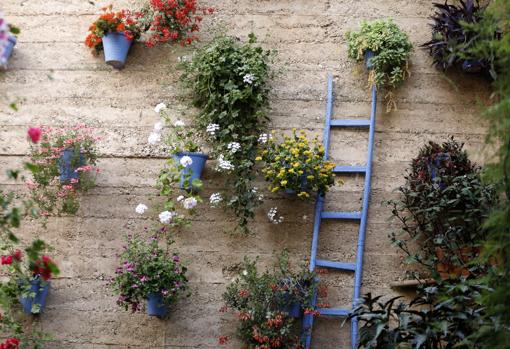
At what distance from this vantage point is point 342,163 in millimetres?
5285

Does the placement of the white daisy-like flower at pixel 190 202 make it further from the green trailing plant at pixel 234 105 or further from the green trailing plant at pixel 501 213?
the green trailing plant at pixel 501 213

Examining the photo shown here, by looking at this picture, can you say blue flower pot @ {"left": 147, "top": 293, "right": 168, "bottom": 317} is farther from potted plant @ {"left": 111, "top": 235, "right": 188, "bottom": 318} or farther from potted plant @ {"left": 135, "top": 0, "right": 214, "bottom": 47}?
potted plant @ {"left": 135, "top": 0, "right": 214, "bottom": 47}

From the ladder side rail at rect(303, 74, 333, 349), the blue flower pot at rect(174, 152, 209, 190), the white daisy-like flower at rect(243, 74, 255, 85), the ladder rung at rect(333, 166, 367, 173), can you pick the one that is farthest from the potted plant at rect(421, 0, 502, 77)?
the blue flower pot at rect(174, 152, 209, 190)

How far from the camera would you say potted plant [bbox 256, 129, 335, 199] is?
4918mm

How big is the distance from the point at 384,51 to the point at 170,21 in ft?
5.14

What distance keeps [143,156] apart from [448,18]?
2342 mm

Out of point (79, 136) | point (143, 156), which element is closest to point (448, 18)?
point (143, 156)

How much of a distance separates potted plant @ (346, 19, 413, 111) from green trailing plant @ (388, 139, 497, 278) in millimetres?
594

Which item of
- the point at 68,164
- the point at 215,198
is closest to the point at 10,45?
the point at 68,164

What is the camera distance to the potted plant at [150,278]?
4.75m

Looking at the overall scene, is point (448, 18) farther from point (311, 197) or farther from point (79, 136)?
point (79, 136)

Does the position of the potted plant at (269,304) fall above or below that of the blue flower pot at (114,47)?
below

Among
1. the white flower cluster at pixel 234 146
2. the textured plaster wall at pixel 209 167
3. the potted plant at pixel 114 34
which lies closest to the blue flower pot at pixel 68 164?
the textured plaster wall at pixel 209 167

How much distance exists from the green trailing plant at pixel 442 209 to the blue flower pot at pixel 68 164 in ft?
7.14
